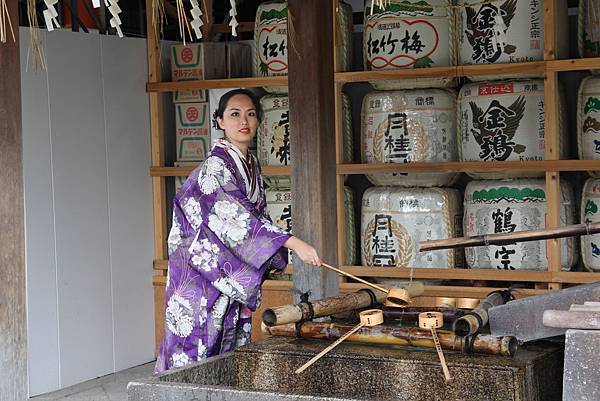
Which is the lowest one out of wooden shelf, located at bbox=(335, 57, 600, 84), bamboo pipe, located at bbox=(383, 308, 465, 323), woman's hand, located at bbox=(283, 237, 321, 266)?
bamboo pipe, located at bbox=(383, 308, 465, 323)

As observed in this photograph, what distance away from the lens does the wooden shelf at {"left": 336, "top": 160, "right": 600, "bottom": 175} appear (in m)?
5.93

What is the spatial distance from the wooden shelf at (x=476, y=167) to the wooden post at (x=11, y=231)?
103 inches

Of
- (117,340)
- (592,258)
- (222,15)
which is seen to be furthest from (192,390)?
(222,15)

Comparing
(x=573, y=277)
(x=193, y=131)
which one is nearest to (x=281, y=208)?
(x=193, y=131)

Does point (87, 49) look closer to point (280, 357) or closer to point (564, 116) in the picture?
point (564, 116)

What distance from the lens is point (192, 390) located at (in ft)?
11.4

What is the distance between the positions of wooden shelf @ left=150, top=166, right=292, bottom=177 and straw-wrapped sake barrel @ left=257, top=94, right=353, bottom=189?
55 mm

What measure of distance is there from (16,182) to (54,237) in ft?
7.58

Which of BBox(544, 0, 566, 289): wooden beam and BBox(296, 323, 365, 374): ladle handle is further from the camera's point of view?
BBox(544, 0, 566, 289): wooden beam

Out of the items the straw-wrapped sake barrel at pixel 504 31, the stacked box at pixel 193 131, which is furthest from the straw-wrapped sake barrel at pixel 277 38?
the straw-wrapped sake barrel at pixel 504 31

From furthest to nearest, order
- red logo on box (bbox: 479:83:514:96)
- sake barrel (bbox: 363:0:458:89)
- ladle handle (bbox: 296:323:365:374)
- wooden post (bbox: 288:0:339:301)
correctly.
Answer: sake barrel (bbox: 363:0:458:89) < red logo on box (bbox: 479:83:514:96) < wooden post (bbox: 288:0:339:301) < ladle handle (bbox: 296:323:365:374)

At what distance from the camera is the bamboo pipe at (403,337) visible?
3.49 m

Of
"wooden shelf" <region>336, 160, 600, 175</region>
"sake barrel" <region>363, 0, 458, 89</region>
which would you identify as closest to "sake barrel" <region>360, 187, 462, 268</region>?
"wooden shelf" <region>336, 160, 600, 175</region>

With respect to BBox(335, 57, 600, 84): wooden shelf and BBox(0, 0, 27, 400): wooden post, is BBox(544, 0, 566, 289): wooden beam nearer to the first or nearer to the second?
BBox(335, 57, 600, 84): wooden shelf
